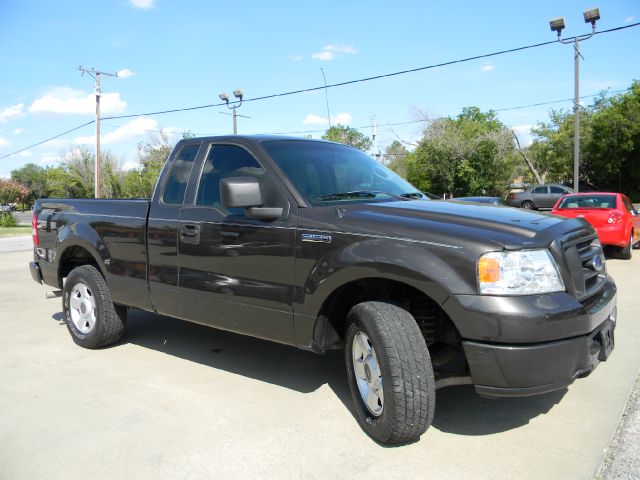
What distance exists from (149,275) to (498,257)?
2.87 meters

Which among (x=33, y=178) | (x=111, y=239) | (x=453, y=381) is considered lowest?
(x=453, y=381)

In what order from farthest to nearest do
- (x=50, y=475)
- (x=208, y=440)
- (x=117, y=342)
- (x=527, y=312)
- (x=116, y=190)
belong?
(x=116, y=190) → (x=117, y=342) → (x=208, y=440) → (x=50, y=475) → (x=527, y=312)

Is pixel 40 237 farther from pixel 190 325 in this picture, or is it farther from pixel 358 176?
pixel 358 176

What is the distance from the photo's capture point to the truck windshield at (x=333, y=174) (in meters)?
3.77

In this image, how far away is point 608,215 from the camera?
10750mm

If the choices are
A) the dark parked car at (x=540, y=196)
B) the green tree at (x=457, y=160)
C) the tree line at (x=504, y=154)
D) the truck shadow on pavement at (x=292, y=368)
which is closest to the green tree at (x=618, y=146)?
the tree line at (x=504, y=154)

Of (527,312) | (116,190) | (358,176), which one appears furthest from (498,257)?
(116,190)

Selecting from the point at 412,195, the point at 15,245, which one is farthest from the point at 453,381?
the point at 15,245

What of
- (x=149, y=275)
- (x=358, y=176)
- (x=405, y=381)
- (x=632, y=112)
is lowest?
(x=405, y=381)

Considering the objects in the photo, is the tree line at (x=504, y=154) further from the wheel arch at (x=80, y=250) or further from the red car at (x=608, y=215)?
the wheel arch at (x=80, y=250)

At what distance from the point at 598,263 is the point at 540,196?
29.2m

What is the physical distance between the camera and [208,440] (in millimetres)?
3236

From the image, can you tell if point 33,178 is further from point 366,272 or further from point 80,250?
point 366,272

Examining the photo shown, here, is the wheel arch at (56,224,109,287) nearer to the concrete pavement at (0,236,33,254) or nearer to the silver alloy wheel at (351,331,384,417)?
the silver alloy wheel at (351,331,384,417)
